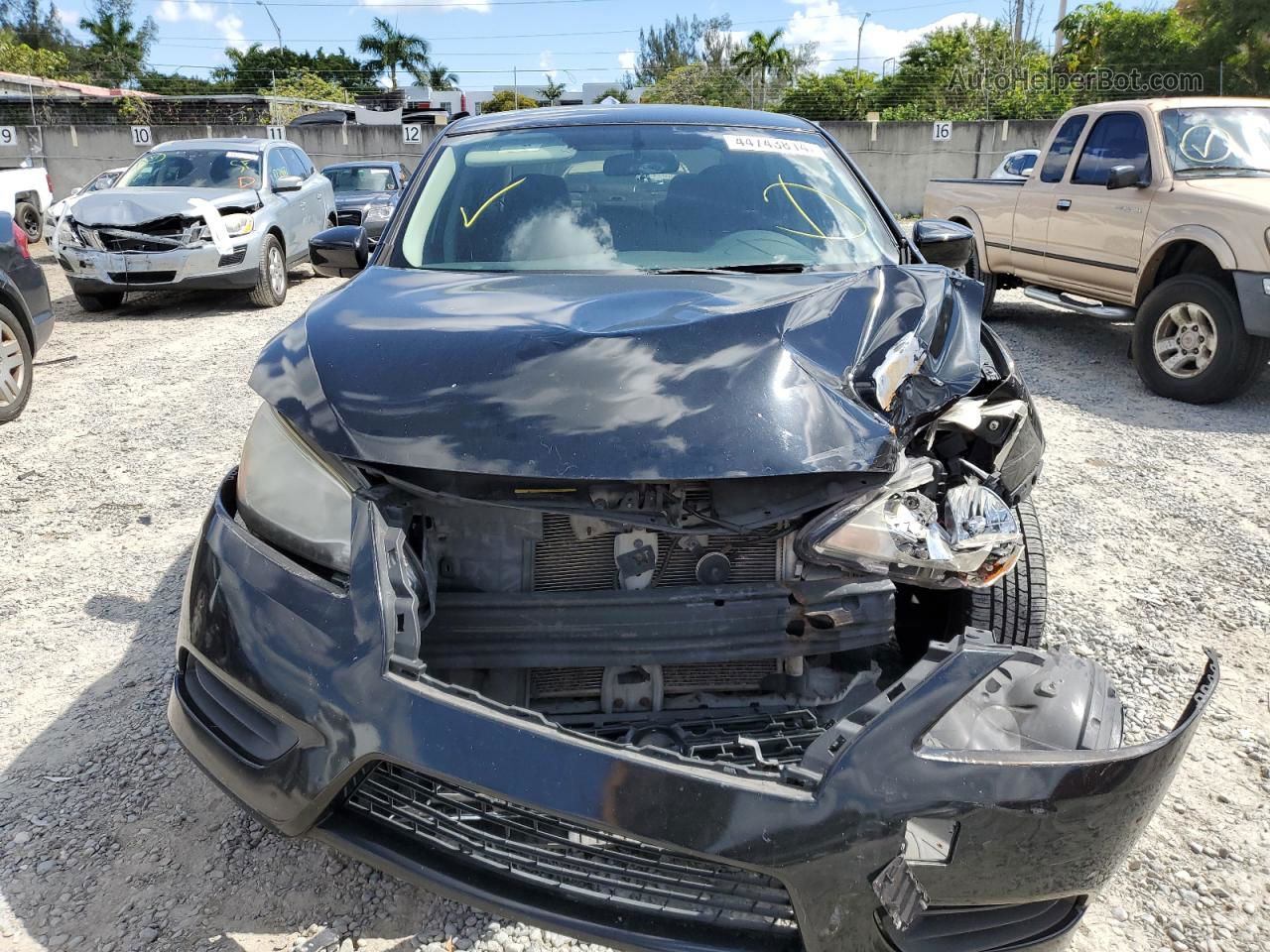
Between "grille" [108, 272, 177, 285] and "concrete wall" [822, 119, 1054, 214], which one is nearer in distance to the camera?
"grille" [108, 272, 177, 285]

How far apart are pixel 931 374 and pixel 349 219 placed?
11799 millimetres

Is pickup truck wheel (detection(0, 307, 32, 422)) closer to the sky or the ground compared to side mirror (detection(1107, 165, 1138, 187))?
closer to the ground

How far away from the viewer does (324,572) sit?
5.82 ft

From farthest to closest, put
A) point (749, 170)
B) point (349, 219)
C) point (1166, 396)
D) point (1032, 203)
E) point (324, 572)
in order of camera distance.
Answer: point (349, 219) < point (1032, 203) < point (1166, 396) < point (749, 170) < point (324, 572)

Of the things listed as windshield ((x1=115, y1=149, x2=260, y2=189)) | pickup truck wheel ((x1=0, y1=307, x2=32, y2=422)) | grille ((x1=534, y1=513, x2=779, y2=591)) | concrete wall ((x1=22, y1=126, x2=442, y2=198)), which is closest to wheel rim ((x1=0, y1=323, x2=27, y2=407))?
pickup truck wheel ((x1=0, y1=307, x2=32, y2=422))

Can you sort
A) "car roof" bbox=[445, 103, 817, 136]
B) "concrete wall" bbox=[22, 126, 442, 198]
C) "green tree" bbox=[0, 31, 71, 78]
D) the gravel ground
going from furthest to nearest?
"green tree" bbox=[0, 31, 71, 78]
"concrete wall" bbox=[22, 126, 442, 198]
"car roof" bbox=[445, 103, 817, 136]
the gravel ground

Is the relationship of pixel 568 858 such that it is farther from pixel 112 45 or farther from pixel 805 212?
pixel 112 45

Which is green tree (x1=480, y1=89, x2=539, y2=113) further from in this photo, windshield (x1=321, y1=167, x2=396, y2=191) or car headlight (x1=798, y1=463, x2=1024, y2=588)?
car headlight (x1=798, y1=463, x2=1024, y2=588)

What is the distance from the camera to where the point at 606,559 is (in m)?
1.93

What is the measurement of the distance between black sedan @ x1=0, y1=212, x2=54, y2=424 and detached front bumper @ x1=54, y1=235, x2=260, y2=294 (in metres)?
2.72

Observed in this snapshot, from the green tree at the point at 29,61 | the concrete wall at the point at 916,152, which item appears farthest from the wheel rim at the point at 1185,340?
the green tree at the point at 29,61

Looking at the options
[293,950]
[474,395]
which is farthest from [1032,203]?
[293,950]

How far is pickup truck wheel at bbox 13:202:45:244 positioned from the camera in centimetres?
1207

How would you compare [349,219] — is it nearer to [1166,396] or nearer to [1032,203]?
[1032,203]
